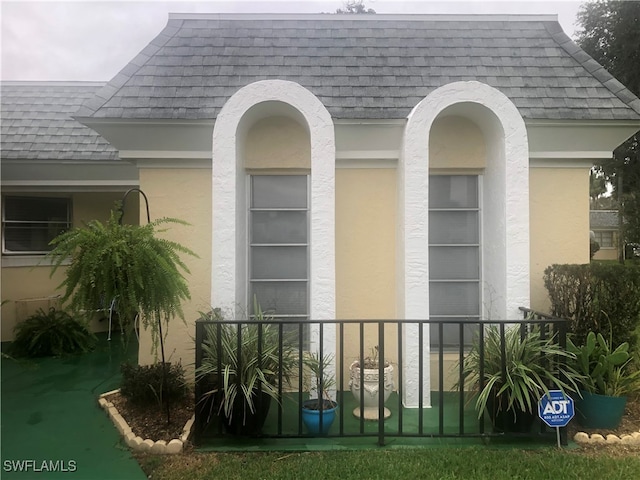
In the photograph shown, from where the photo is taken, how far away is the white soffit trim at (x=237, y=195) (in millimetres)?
4723

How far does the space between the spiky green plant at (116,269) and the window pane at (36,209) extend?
18.2ft

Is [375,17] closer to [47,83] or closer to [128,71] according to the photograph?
[128,71]

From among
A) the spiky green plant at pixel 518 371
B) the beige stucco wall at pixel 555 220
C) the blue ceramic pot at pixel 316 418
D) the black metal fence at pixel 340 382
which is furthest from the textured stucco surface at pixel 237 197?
the beige stucco wall at pixel 555 220

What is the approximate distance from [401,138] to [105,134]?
4.02 meters

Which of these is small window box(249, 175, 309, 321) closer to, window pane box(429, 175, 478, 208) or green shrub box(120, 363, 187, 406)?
green shrub box(120, 363, 187, 406)

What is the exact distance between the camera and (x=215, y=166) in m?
4.75

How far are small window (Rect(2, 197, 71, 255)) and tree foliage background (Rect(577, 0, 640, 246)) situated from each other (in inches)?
777

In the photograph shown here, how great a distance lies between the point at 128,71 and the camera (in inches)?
232

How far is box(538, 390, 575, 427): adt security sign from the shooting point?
3955 mm

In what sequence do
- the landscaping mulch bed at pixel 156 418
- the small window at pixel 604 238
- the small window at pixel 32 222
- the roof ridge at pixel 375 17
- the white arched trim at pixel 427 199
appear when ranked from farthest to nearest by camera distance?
the small window at pixel 604 238, the small window at pixel 32 222, the roof ridge at pixel 375 17, the white arched trim at pixel 427 199, the landscaping mulch bed at pixel 156 418

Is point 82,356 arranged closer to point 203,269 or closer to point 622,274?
point 203,269

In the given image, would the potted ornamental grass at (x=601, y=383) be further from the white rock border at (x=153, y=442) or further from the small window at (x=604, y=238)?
the small window at (x=604, y=238)

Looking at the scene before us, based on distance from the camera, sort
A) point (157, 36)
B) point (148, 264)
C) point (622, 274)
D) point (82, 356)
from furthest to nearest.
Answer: point (82, 356) < point (157, 36) < point (622, 274) < point (148, 264)

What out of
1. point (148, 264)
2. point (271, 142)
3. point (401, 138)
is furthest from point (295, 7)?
point (148, 264)
